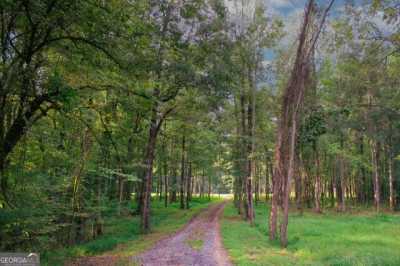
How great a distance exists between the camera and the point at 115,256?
9602 millimetres

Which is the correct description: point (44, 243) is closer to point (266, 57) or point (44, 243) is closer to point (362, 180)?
point (266, 57)

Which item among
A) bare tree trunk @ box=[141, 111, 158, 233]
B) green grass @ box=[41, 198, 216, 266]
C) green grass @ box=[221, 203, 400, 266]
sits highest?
bare tree trunk @ box=[141, 111, 158, 233]

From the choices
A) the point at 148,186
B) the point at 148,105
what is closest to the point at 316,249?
the point at 148,105

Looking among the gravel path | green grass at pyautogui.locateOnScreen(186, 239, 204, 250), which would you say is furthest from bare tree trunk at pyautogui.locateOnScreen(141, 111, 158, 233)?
green grass at pyautogui.locateOnScreen(186, 239, 204, 250)

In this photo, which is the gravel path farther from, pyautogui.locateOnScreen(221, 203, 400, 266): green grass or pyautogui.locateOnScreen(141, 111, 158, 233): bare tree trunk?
pyautogui.locateOnScreen(141, 111, 158, 233): bare tree trunk

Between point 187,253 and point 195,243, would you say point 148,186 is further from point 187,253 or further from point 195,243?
point 187,253

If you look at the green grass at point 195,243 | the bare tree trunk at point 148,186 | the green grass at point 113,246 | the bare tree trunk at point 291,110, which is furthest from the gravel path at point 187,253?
the bare tree trunk at point 148,186

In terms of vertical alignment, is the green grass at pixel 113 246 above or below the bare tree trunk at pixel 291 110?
below

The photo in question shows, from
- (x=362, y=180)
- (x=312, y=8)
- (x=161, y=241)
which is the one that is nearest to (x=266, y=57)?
(x=312, y=8)

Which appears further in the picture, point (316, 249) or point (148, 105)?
point (316, 249)

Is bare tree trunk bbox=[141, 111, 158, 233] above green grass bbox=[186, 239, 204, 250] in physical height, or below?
above

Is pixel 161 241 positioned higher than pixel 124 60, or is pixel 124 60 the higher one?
pixel 124 60

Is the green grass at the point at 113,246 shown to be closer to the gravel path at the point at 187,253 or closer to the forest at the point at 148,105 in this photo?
the forest at the point at 148,105

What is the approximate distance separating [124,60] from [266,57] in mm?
15670
